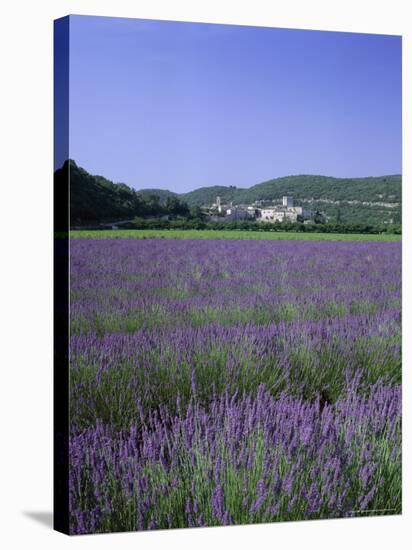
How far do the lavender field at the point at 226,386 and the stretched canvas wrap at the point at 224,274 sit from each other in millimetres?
11

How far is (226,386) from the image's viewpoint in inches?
205

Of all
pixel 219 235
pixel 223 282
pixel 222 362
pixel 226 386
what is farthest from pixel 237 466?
pixel 219 235

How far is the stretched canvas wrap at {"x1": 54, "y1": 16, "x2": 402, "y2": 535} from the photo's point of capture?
495cm

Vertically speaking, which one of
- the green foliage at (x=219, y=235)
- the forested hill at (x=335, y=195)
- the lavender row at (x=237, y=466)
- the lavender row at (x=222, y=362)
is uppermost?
the forested hill at (x=335, y=195)

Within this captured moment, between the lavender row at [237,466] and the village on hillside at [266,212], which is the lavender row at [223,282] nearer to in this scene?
the village on hillside at [266,212]

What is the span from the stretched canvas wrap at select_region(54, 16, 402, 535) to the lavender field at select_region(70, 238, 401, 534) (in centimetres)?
1

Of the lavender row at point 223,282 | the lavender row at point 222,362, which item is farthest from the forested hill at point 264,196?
the lavender row at point 222,362

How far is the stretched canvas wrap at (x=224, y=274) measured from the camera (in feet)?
16.2

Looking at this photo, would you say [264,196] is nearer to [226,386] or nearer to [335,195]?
[335,195]

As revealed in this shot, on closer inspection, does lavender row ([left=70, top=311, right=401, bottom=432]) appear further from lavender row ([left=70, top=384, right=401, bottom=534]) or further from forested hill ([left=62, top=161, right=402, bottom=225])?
forested hill ([left=62, top=161, right=402, bottom=225])

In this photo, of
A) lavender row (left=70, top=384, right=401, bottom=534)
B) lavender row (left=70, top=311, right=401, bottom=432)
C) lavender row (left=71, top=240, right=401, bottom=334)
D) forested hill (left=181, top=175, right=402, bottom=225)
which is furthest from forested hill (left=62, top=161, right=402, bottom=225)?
lavender row (left=70, top=384, right=401, bottom=534)

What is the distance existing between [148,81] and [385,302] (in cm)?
189
